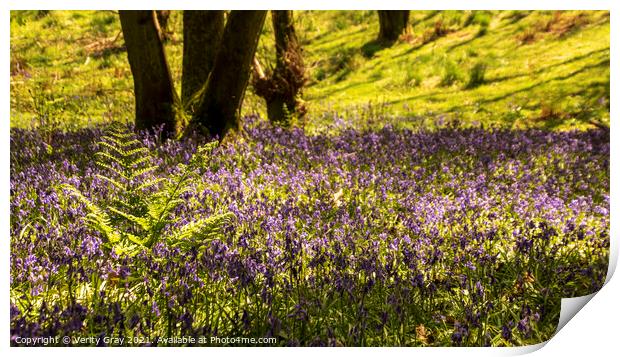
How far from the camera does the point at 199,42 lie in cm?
710

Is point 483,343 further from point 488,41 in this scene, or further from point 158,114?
point 488,41

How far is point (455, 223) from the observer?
442 centimetres

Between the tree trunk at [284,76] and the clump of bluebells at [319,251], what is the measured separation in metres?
2.11

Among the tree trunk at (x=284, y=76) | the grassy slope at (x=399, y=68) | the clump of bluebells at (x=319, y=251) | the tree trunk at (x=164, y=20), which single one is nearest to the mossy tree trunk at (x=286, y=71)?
the tree trunk at (x=284, y=76)

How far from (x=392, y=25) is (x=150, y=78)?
13.1ft

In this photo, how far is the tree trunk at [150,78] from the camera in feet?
18.8

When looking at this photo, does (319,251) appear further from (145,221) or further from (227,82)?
(227,82)

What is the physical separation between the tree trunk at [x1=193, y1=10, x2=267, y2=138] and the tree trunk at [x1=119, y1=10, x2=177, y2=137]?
29 cm

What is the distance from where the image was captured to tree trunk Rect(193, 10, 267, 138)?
5914 mm

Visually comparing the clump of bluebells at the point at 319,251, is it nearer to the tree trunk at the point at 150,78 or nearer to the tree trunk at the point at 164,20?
the tree trunk at the point at 150,78

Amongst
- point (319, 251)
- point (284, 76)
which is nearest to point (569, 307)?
point (319, 251)

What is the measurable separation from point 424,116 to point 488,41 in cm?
155

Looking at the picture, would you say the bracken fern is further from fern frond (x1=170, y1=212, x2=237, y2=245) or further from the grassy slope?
the grassy slope

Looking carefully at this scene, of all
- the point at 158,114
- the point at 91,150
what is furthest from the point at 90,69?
the point at 91,150
